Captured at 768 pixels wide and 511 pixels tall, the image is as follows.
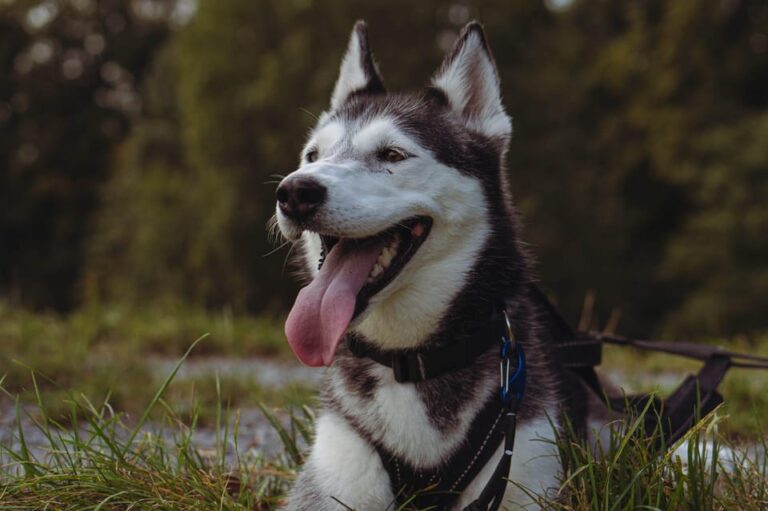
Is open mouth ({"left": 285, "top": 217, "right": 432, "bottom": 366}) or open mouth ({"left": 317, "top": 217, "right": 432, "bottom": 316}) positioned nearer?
open mouth ({"left": 285, "top": 217, "right": 432, "bottom": 366})

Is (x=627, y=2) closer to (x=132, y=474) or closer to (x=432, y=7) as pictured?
(x=432, y=7)

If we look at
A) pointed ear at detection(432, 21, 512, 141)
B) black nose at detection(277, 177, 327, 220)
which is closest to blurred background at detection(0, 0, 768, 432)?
pointed ear at detection(432, 21, 512, 141)

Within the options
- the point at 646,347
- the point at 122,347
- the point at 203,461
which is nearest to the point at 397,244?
the point at 203,461

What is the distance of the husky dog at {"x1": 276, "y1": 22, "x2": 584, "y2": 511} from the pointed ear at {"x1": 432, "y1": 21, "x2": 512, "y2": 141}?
0.17ft

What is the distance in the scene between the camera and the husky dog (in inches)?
102

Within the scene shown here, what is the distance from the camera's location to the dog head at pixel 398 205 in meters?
2.61

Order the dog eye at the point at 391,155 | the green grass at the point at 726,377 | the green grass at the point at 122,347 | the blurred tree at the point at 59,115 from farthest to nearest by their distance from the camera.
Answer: the blurred tree at the point at 59,115
the green grass at the point at 122,347
the green grass at the point at 726,377
the dog eye at the point at 391,155

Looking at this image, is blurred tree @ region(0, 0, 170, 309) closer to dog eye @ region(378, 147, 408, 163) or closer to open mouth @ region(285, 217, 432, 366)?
dog eye @ region(378, 147, 408, 163)

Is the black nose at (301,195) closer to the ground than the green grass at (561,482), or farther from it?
farther from it

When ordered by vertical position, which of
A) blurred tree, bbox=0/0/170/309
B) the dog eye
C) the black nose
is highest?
the dog eye

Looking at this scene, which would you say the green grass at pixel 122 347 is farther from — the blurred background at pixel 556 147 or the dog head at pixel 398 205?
the blurred background at pixel 556 147

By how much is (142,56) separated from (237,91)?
39.8 ft

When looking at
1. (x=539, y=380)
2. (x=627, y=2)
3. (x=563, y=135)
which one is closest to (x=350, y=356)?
(x=539, y=380)

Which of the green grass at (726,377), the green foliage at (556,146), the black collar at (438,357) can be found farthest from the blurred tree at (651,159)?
the black collar at (438,357)
